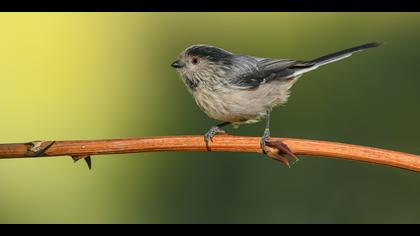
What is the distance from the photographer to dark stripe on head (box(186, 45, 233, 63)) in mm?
2633

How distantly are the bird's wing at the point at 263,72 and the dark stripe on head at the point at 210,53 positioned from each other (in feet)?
0.33

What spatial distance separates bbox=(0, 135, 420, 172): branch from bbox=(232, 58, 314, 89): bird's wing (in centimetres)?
87

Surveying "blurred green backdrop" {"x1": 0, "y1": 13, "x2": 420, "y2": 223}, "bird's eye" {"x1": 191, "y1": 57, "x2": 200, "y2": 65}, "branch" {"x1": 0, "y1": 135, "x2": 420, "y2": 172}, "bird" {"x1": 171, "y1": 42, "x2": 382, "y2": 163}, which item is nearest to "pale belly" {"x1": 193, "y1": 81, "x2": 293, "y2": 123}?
"bird" {"x1": 171, "y1": 42, "x2": 382, "y2": 163}

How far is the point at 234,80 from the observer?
2746 millimetres

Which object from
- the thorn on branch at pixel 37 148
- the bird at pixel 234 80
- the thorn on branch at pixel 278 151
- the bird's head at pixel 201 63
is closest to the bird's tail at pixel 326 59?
the bird at pixel 234 80

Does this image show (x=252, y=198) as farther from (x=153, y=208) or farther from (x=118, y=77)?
(x=118, y=77)

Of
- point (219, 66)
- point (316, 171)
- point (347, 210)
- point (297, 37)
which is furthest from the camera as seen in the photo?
point (297, 37)

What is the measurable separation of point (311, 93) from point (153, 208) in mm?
1375

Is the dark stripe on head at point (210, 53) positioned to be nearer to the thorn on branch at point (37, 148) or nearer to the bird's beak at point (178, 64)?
the bird's beak at point (178, 64)

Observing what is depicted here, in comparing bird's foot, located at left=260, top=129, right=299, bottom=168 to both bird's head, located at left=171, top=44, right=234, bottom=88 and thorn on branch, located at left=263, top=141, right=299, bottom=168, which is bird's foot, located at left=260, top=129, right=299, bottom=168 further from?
bird's head, located at left=171, top=44, right=234, bottom=88

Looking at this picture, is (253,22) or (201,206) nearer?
(201,206)

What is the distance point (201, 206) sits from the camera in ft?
12.4

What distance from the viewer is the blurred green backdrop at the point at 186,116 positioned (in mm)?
3777
